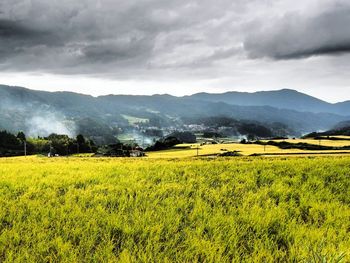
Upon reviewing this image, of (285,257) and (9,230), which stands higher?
(9,230)

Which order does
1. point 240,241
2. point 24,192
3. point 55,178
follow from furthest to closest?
point 55,178 < point 24,192 < point 240,241

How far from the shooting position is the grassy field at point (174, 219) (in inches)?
243

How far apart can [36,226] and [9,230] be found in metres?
0.55

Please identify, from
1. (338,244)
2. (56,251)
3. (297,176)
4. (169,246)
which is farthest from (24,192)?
(297,176)

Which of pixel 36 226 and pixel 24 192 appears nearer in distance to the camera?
pixel 36 226

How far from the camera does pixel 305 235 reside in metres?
7.31

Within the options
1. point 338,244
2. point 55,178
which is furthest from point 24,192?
point 338,244

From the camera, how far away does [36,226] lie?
7281 millimetres

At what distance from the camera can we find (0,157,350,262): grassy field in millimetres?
6172

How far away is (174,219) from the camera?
7914 mm

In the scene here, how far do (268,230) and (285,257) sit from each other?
4.80 ft

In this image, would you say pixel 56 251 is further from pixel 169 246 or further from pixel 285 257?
pixel 285 257

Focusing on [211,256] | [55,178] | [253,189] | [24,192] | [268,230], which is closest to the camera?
[211,256]

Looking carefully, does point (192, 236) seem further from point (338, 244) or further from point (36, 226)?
point (36, 226)
